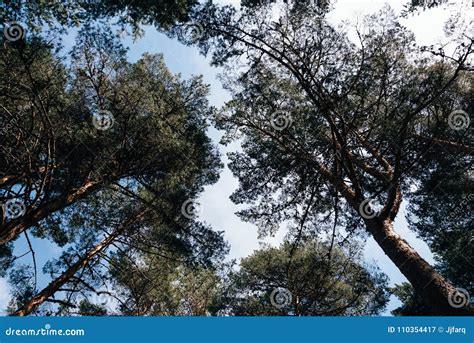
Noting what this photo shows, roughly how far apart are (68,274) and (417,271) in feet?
19.8

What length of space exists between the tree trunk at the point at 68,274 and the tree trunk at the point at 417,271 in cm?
537

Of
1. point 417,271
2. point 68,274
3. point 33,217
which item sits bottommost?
point 417,271

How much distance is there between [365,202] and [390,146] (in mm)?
2418

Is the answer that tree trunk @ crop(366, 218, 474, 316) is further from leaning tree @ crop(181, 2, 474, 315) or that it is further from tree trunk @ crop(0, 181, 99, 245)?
tree trunk @ crop(0, 181, 99, 245)

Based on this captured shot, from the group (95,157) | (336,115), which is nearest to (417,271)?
(336,115)

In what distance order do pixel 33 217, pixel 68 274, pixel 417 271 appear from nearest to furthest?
pixel 417 271 → pixel 33 217 → pixel 68 274

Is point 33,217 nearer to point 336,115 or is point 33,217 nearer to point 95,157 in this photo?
point 95,157

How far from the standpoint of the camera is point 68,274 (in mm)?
7766

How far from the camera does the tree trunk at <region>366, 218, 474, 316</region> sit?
4688mm

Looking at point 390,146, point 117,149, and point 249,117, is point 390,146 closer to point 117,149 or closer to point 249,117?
point 249,117

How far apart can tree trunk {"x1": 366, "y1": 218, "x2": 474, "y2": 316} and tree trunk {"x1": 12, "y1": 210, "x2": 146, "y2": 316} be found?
5367 mm

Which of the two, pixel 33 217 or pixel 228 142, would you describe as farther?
pixel 228 142

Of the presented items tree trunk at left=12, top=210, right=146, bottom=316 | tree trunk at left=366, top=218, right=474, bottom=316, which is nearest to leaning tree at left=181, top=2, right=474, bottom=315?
tree trunk at left=366, top=218, right=474, bottom=316

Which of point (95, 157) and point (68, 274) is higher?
point (95, 157)
